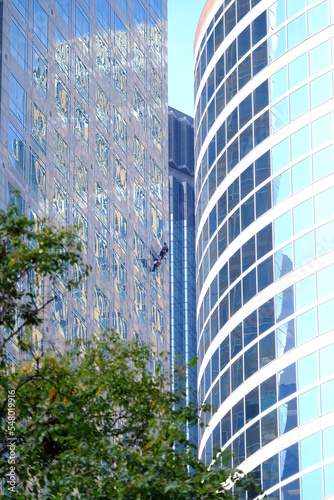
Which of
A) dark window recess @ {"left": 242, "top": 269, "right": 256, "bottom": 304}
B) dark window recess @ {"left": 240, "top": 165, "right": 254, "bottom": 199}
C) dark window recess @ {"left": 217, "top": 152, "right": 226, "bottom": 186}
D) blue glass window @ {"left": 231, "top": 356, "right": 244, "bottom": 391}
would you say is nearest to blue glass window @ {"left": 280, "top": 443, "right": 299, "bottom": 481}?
blue glass window @ {"left": 231, "top": 356, "right": 244, "bottom": 391}

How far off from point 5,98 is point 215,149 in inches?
485

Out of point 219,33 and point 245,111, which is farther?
point 219,33

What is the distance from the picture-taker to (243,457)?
63.7m

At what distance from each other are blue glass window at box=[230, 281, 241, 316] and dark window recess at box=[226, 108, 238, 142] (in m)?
8.77

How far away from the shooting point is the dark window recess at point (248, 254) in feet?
219

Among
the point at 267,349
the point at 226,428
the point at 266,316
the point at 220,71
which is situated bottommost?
the point at 226,428

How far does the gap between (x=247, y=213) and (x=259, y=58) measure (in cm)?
855

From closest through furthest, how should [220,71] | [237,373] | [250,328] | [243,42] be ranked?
[250,328]
[237,373]
[243,42]
[220,71]

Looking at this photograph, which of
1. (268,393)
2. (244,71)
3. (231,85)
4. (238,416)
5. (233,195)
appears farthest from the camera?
(231,85)

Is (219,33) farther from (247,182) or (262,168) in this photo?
(262,168)

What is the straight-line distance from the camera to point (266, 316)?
64.2 metres

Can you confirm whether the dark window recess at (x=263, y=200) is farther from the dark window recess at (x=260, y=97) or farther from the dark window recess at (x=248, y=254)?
the dark window recess at (x=260, y=97)

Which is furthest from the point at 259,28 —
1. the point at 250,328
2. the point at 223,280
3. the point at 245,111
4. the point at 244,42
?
the point at 250,328

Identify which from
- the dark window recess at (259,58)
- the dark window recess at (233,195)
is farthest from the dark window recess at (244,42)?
the dark window recess at (233,195)
